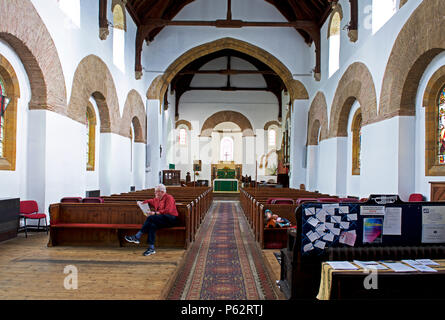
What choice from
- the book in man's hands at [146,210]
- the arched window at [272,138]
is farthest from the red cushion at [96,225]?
the arched window at [272,138]

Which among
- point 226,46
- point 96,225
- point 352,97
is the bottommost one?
point 96,225

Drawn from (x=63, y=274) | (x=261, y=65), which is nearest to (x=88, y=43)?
(x=63, y=274)

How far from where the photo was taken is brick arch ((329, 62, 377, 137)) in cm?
927

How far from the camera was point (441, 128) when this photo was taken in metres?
7.24

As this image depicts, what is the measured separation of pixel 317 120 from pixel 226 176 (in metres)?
9.71

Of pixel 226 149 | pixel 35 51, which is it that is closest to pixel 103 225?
pixel 35 51

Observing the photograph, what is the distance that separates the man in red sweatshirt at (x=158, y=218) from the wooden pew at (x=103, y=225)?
0.26 meters

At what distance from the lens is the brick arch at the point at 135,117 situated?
522 inches

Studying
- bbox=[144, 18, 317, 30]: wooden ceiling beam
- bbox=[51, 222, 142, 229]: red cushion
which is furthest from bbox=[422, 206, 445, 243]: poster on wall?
bbox=[144, 18, 317, 30]: wooden ceiling beam

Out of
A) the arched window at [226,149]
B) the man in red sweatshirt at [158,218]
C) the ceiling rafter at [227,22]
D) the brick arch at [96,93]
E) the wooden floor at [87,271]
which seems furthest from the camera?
the arched window at [226,149]

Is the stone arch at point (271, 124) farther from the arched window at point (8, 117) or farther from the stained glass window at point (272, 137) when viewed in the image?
the arched window at point (8, 117)

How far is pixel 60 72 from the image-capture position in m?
8.18

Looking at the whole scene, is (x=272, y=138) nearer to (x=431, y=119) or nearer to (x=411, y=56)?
(x=431, y=119)

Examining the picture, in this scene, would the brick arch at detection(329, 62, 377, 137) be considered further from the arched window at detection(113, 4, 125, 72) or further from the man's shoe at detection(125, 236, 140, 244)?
the arched window at detection(113, 4, 125, 72)
